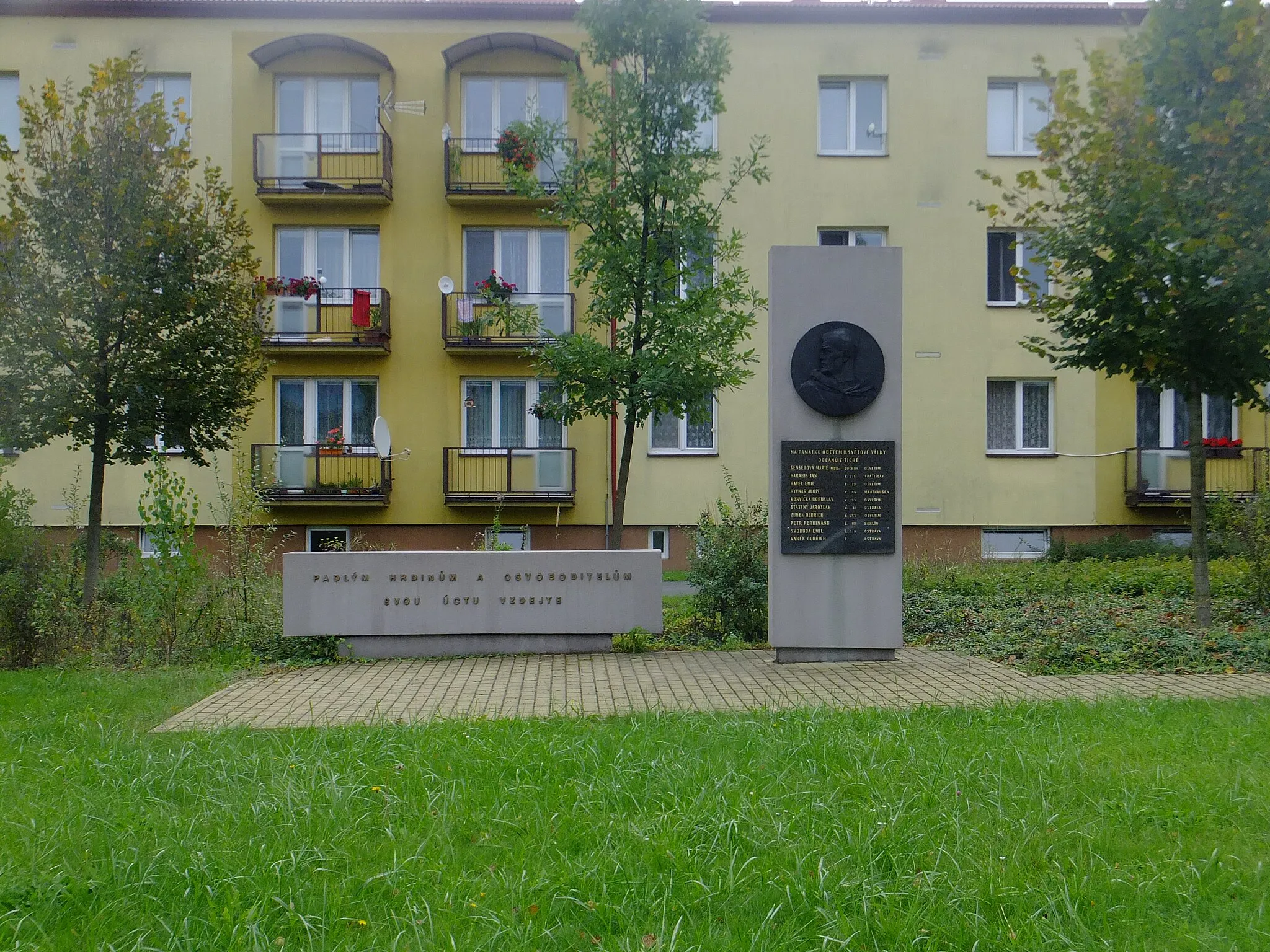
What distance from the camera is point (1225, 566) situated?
14602 mm

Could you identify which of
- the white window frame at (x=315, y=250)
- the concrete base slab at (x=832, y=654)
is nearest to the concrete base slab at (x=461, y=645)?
the concrete base slab at (x=832, y=654)

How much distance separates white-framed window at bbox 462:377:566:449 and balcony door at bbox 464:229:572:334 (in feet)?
6.59

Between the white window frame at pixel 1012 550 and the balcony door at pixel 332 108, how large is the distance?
1549 centimetres

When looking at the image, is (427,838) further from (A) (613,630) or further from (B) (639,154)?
(B) (639,154)

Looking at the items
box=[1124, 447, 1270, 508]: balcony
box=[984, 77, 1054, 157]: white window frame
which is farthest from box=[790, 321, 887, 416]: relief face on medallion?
box=[984, 77, 1054, 157]: white window frame

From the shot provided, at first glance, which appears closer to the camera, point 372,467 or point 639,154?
point 639,154

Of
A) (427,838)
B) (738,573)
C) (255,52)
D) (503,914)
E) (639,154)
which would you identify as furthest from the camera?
(255,52)

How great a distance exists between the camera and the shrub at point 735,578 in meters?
11.5

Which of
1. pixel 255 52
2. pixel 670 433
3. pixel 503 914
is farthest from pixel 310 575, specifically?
pixel 255 52

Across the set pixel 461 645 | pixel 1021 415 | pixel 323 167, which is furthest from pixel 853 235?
pixel 461 645

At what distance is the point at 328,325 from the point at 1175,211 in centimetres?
1710

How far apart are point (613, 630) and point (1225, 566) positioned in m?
9.09

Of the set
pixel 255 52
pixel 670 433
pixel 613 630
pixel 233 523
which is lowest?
pixel 613 630

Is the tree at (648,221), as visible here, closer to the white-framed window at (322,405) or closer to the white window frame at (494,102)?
the white window frame at (494,102)
